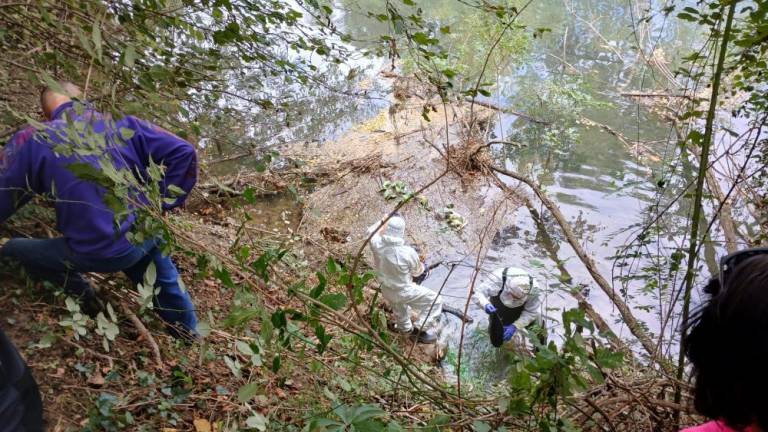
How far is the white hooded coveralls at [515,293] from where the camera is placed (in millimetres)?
4832

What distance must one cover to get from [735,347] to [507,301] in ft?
13.6

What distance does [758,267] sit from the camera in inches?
35.5

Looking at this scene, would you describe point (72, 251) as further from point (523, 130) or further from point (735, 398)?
point (523, 130)

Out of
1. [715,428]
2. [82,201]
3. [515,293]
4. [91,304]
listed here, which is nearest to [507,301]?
[515,293]

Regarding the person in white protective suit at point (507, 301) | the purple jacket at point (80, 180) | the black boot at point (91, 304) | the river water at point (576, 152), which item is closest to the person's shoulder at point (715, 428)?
the purple jacket at point (80, 180)

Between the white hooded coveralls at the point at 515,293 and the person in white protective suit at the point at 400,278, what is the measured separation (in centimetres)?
49

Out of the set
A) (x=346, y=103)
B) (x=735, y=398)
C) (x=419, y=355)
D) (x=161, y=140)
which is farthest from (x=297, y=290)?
(x=346, y=103)

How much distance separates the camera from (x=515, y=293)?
191 inches

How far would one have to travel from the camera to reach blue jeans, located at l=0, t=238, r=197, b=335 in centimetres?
211

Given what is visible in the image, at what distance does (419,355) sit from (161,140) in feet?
11.3

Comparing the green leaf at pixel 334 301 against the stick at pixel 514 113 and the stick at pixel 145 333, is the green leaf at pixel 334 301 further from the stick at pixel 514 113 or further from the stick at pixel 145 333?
the stick at pixel 514 113

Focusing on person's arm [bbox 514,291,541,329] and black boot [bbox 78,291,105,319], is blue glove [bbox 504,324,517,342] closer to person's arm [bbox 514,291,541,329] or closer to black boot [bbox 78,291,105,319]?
person's arm [bbox 514,291,541,329]

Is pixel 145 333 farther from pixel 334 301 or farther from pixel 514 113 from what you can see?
pixel 514 113

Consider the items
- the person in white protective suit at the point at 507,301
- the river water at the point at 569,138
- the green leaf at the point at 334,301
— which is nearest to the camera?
the green leaf at the point at 334,301
